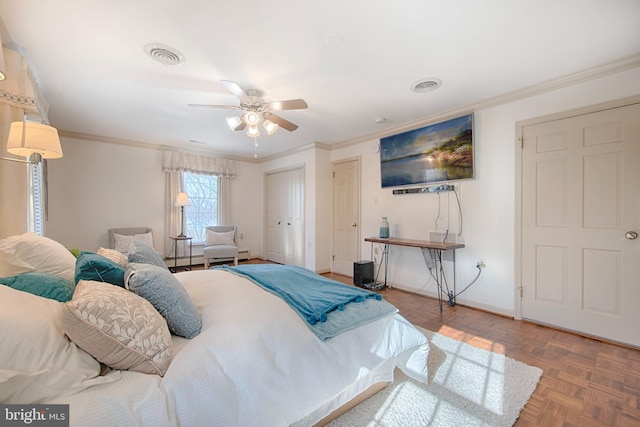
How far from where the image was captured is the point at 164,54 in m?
2.29

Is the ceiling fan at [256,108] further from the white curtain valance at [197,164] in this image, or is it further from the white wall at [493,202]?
the white curtain valance at [197,164]

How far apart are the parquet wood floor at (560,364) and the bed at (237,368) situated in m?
0.81

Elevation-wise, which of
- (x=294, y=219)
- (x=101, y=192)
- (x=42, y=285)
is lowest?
(x=42, y=285)

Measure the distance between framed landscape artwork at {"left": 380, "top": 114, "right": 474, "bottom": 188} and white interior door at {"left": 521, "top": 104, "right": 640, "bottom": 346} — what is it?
615 mm

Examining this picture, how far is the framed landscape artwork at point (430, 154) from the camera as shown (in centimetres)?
340

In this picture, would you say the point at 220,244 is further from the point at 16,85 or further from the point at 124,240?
the point at 16,85

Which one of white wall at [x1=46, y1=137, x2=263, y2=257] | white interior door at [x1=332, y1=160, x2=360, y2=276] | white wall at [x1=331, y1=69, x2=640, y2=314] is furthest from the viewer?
white interior door at [x1=332, y1=160, x2=360, y2=276]

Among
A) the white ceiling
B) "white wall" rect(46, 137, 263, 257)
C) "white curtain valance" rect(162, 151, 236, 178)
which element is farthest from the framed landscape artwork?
"white wall" rect(46, 137, 263, 257)

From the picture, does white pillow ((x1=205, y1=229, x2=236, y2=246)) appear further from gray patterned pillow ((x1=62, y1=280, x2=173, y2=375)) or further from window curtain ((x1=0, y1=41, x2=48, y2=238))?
gray patterned pillow ((x1=62, y1=280, x2=173, y2=375))

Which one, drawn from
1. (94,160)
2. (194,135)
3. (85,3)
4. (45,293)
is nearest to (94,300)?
(45,293)

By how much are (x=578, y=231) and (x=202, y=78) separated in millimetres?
3927

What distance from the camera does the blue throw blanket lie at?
1.58 m

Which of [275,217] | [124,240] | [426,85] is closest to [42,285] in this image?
[426,85]

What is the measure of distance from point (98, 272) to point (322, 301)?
3.92ft
